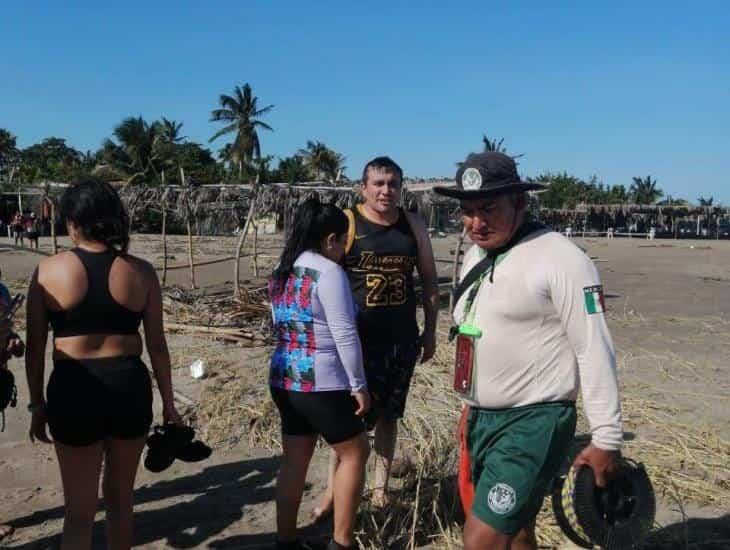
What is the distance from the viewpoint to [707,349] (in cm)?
887

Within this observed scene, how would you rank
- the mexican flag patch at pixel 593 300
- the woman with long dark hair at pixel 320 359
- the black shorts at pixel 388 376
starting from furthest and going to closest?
the black shorts at pixel 388 376, the woman with long dark hair at pixel 320 359, the mexican flag patch at pixel 593 300

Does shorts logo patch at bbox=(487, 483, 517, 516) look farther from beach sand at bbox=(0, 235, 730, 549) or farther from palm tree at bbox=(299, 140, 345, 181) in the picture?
palm tree at bbox=(299, 140, 345, 181)

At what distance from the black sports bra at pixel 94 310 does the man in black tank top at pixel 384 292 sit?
50.7 inches

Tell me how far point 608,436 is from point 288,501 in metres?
1.56

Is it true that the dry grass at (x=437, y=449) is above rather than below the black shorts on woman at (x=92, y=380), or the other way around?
below

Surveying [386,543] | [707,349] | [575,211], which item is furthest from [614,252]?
[386,543]

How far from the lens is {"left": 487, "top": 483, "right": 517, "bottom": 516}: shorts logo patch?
2.14 metres

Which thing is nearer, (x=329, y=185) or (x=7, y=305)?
(x=7, y=305)

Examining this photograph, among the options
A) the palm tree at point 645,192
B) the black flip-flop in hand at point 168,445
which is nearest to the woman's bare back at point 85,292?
the black flip-flop in hand at point 168,445

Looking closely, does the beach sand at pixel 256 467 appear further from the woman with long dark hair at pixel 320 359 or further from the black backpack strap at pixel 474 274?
the black backpack strap at pixel 474 274

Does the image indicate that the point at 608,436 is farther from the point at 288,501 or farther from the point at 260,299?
the point at 260,299

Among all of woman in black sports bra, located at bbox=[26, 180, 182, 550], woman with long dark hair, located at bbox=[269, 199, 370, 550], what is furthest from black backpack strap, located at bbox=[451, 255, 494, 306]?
woman in black sports bra, located at bbox=[26, 180, 182, 550]

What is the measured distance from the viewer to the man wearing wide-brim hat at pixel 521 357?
212 cm

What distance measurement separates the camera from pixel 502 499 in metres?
2.15
